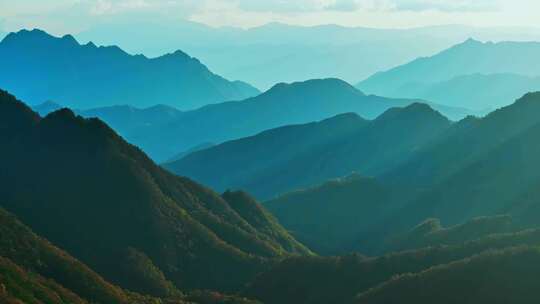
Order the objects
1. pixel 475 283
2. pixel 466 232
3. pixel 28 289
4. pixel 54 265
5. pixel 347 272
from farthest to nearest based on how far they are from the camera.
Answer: pixel 466 232
pixel 347 272
pixel 54 265
pixel 475 283
pixel 28 289

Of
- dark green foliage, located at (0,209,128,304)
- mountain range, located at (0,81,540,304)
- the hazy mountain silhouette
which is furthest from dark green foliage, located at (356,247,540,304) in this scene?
the hazy mountain silhouette

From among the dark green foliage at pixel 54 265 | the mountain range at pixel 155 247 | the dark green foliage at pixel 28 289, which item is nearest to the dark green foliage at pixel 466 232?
the mountain range at pixel 155 247

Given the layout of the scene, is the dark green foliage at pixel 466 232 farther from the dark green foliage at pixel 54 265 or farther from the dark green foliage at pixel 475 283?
the dark green foliage at pixel 54 265

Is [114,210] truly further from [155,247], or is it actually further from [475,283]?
[475,283]

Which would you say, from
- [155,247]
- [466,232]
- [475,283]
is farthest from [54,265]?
[466,232]

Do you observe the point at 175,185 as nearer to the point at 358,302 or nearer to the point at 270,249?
the point at 270,249

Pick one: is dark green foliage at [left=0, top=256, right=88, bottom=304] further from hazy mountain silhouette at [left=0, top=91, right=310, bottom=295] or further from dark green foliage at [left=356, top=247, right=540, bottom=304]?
dark green foliage at [left=356, top=247, right=540, bottom=304]

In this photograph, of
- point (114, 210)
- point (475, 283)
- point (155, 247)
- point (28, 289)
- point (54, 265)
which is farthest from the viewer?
point (114, 210)
